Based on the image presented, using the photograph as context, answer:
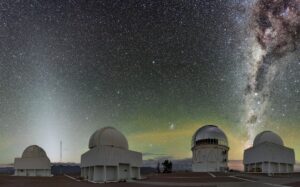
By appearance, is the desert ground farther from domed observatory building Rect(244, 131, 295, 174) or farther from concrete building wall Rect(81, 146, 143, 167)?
domed observatory building Rect(244, 131, 295, 174)

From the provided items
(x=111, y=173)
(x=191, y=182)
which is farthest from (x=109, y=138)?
(x=191, y=182)

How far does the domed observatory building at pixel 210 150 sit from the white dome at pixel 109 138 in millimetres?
22088

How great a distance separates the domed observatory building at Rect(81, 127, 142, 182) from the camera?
36.8 meters

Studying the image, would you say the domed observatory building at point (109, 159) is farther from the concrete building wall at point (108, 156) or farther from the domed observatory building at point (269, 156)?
the domed observatory building at point (269, 156)

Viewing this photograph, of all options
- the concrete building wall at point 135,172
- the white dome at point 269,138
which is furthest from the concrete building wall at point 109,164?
the white dome at point 269,138

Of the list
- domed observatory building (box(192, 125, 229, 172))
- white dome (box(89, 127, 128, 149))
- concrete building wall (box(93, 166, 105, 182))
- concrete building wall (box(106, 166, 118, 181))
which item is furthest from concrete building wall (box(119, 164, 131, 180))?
domed observatory building (box(192, 125, 229, 172))

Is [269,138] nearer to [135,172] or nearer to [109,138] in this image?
[135,172]

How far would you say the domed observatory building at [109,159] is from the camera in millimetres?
36781

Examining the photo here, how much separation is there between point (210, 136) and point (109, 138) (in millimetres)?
25118

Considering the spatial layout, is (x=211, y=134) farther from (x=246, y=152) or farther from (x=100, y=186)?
(x=100, y=186)

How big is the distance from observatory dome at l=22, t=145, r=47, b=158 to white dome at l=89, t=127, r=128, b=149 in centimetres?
2350

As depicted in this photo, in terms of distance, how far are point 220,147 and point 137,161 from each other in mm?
24574

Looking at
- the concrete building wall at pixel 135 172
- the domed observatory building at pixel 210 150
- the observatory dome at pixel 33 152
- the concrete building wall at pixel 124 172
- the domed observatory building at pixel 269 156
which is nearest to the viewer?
the concrete building wall at pixel 124 172

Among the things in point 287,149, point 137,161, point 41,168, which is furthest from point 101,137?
point 287,149
